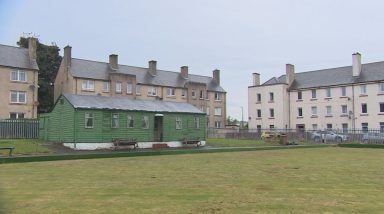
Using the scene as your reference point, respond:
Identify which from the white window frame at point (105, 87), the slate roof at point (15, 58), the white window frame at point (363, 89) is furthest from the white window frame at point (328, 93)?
the slate roof at point (15, 58)

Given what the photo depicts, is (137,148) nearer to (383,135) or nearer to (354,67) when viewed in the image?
(383,135)

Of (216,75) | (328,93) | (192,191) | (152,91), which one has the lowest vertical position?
(192,191)

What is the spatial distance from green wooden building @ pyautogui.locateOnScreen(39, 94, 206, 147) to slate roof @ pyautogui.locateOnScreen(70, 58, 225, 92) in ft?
83.1

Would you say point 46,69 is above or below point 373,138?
above

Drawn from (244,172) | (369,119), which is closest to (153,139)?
(244,172)

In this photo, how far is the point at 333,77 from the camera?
72.8m

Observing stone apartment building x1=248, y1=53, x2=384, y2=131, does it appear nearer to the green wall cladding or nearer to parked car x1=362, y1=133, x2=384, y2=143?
parked car x1=362, y1=133, x2=384, y2=143

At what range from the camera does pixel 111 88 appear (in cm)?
6562

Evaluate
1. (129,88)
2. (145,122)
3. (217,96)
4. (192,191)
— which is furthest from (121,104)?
(217,96)

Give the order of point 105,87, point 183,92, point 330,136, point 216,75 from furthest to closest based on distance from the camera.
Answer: point 216,75
point 183,92
point 105,87
point 330,136

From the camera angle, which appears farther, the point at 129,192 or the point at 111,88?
the point at 111,88

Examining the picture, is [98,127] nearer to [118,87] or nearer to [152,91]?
[118,87]

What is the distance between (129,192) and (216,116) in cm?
6965

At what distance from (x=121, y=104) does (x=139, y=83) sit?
105 ft
